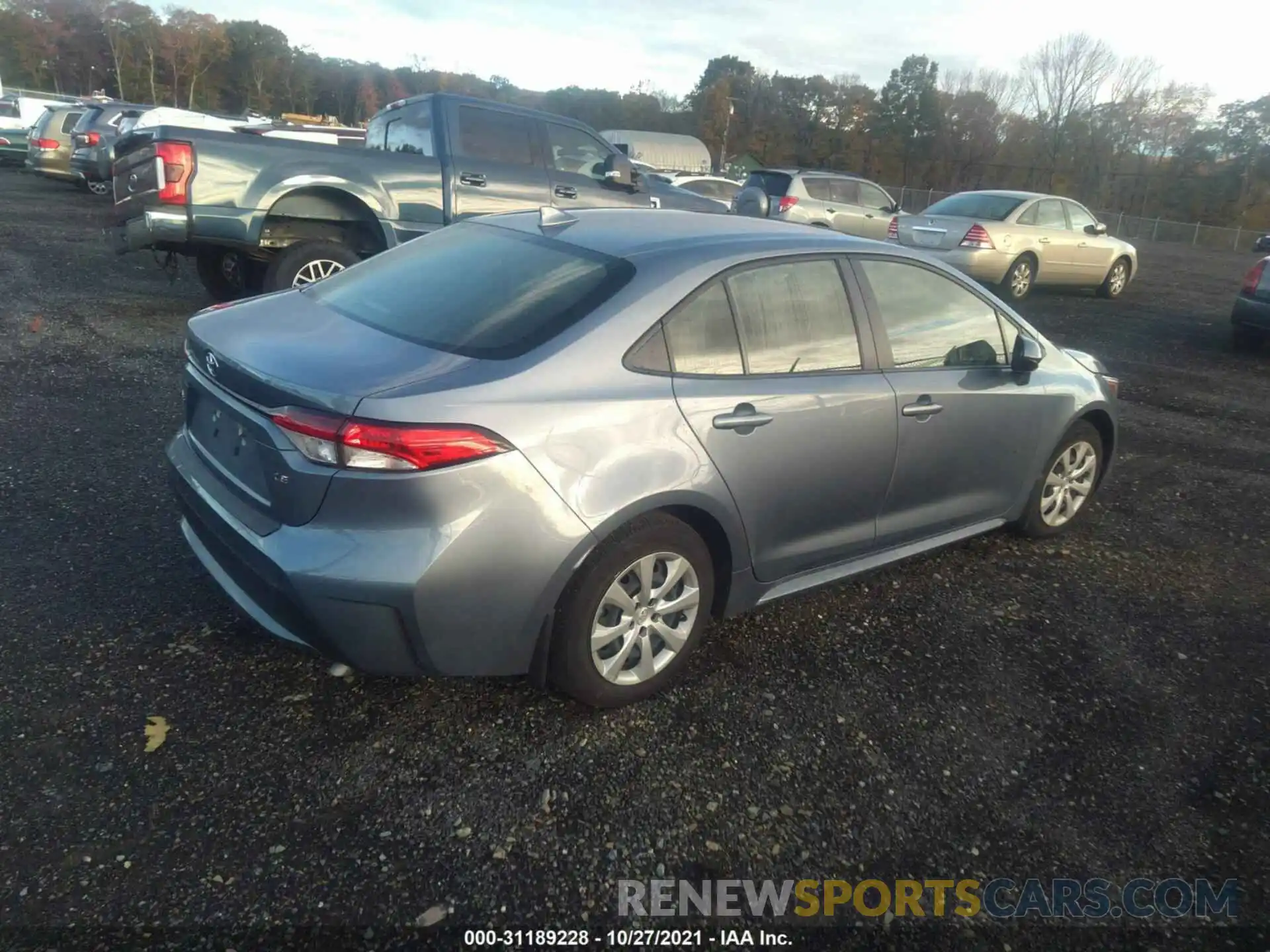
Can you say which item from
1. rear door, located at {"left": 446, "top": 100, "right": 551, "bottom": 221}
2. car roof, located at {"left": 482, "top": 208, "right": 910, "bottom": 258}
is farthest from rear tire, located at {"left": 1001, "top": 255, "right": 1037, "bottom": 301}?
car roof, located at {"left": 482, "top": 208, "right": 910, "bottom": 258}

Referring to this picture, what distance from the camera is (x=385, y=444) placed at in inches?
99.4

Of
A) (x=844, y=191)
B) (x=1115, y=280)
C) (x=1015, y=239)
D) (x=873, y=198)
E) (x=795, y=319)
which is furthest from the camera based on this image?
(x=873, y=198)

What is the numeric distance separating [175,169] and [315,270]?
121cm

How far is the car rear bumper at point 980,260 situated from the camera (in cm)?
1288

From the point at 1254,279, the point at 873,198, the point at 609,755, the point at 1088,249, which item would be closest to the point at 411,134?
the point at 609,755

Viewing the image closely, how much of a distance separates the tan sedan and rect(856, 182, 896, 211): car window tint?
7.75 feet

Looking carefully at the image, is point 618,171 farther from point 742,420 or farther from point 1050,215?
point 1050,215

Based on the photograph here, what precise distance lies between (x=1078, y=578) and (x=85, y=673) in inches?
167

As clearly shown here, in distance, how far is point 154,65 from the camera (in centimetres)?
7481

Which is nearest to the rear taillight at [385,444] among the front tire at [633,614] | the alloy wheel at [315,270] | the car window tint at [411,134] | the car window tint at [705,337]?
the front tire at [633,614]

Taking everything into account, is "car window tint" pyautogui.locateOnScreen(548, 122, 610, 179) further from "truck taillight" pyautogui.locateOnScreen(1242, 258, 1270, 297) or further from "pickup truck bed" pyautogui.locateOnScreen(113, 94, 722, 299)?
"truck taillight" pyautogui.locateOnScreen(1242, 258, 1270, 297)

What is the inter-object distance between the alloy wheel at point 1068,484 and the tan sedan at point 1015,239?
8.71m

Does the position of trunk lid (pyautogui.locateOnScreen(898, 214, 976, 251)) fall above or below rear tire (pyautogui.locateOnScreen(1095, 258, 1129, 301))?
above

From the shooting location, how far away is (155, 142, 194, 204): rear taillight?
6844 mm
